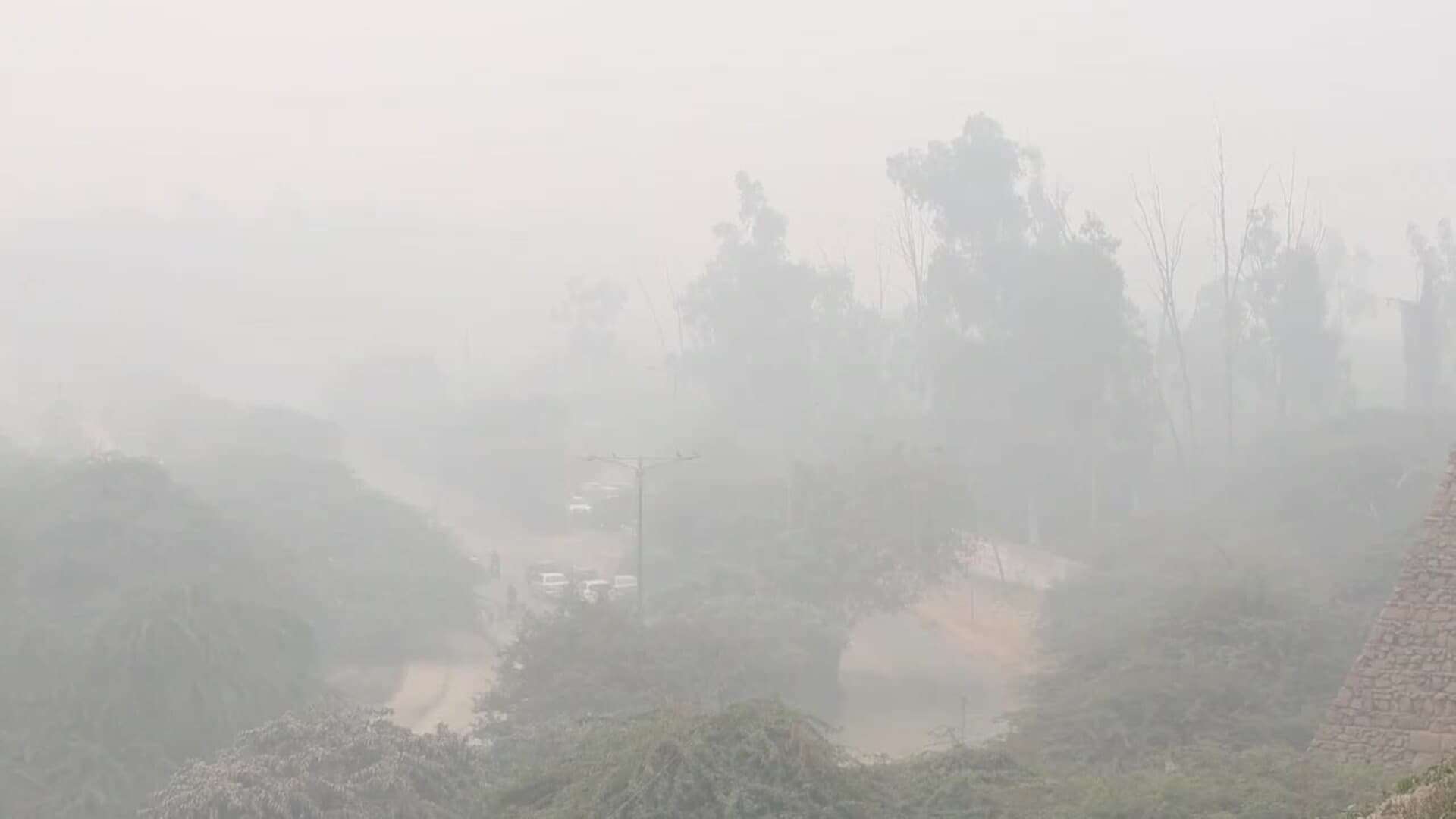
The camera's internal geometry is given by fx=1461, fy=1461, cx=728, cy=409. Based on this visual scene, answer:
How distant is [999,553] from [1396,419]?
54.8ft

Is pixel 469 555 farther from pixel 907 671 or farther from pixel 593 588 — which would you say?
pixel 907 671

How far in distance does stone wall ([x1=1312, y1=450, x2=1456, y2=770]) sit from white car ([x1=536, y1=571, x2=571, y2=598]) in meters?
35.1

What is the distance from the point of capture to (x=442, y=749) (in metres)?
20.3

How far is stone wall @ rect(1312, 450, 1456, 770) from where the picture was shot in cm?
1622

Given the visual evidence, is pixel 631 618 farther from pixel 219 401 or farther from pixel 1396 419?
pixel 219 401

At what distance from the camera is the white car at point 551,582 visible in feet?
165

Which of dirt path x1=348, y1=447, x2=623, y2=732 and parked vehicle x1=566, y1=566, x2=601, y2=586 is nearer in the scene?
dirt path x1=348, y1=447, x2=623, y2=732

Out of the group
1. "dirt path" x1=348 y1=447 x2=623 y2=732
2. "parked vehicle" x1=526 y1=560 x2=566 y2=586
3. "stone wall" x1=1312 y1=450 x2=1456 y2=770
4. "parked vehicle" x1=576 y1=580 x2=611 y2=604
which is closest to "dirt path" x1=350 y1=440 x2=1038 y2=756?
"dirt path" x1=348 y1=447 x2=623 y2=732

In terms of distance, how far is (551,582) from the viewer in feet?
170

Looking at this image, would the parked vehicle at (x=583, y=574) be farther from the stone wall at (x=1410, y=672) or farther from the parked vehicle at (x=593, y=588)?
the stone wall at (x=1410, y=672)

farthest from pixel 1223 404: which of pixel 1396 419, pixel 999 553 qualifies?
pixel 999 553

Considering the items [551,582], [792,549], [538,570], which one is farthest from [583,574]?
[792,549]

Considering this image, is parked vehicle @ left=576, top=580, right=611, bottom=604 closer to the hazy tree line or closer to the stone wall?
the hazy tree line

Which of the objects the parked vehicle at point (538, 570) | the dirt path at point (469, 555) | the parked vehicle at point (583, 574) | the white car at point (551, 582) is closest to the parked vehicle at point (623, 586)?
the parked vehicle at point (583, 574)
